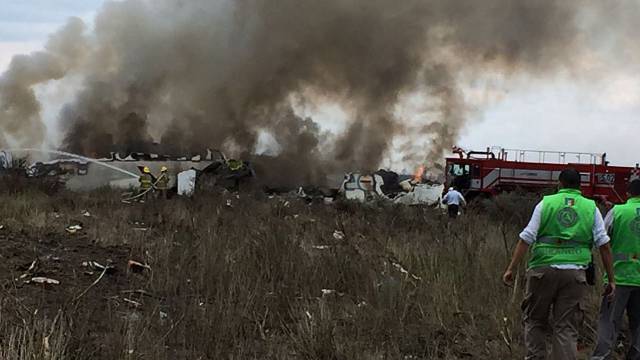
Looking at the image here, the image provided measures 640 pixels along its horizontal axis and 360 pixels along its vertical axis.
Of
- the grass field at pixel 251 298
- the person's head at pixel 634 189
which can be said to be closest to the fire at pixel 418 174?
the grass field at pixel 251 298

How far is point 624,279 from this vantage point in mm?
5637

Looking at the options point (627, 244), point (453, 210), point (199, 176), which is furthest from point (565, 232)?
point (199, 176)

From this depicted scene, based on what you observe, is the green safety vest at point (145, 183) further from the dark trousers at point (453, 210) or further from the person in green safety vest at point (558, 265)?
the person in green safety vest at point (558, 265)

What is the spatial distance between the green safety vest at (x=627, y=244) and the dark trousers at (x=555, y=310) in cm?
72

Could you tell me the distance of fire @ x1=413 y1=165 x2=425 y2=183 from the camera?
3120 cm

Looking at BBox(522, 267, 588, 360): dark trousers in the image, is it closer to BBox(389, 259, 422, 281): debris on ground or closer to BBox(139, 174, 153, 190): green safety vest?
BBox(389, 259, 422, 281): debris on ground

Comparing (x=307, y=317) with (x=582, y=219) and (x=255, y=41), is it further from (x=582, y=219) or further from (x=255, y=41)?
(x=255, y=41)

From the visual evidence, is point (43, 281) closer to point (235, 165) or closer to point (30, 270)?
point (30, 270)

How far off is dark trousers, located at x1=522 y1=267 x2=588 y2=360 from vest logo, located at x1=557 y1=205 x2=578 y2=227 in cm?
37

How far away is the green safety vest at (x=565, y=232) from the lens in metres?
5.13

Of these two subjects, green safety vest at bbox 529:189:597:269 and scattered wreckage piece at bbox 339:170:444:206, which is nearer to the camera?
green safety vest at bbox 529:189:597:269

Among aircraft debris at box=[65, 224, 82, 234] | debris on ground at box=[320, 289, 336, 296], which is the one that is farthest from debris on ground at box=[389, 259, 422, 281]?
aircraft debris at box=[65, 224, 82, 234]

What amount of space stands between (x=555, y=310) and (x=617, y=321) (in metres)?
0.82

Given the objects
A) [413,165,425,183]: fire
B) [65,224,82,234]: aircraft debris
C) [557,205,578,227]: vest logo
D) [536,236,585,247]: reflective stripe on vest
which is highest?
[413,165,425,183]: fire
